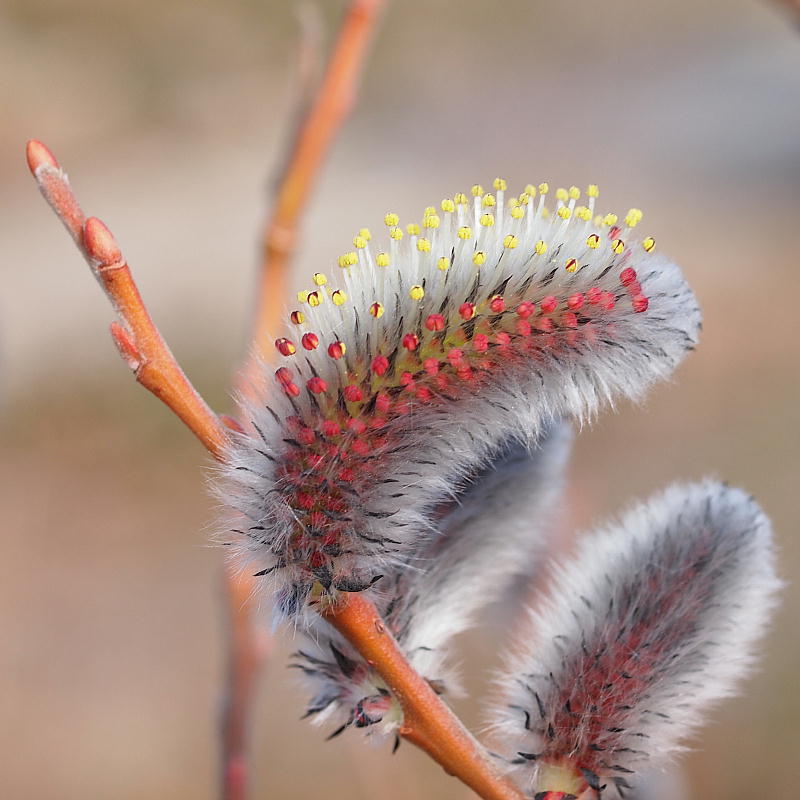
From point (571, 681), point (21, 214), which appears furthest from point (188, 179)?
point (571, 681)

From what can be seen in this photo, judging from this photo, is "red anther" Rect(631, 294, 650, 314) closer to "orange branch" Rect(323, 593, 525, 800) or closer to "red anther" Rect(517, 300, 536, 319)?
"red anther" Rect(517, 300, 536, 319)

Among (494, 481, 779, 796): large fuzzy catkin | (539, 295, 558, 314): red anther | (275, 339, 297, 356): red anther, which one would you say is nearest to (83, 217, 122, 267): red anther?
(275, 339, 297, 356): red anther

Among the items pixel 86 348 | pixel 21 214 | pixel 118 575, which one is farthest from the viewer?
pixel 21 214

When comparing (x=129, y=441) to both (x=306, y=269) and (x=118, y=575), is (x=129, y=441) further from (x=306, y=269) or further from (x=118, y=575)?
(x=306, y=269)

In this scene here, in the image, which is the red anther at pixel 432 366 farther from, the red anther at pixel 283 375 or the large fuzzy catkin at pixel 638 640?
the large fuzzy catkin at pixel 638 640

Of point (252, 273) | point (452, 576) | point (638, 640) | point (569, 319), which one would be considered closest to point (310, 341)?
point (569, 319)
